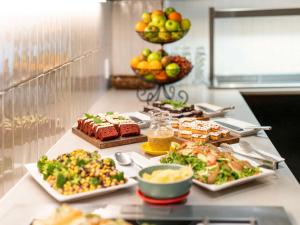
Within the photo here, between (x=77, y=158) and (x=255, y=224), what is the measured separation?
0.55 meters

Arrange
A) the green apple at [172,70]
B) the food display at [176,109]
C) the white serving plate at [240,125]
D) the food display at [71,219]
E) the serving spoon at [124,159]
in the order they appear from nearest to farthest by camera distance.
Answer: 1. the food display at [71,219]
2. the serving spoon at [124,159]
3. the white serving plate at [240,125]
4. the food display at [176,109]
5. the green apple at [172,70]

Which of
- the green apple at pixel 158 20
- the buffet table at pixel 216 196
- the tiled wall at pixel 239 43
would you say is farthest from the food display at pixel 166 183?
the tiled wall at pixel 239 43

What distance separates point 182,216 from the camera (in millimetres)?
1189

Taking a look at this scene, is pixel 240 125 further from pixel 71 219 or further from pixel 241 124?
pixel 71 219

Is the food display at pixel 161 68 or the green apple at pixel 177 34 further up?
the green apple at pixel 177 34

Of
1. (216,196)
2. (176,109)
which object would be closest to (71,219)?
(216,196)

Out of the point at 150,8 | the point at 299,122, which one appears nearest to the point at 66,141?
the point at 150,8

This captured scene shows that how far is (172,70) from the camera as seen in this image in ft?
8.79

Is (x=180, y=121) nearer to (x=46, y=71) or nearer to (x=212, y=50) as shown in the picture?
(x=46, y=71)

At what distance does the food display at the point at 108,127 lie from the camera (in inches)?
77.2

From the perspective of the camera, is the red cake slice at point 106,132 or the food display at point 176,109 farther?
the food display at point 176,109

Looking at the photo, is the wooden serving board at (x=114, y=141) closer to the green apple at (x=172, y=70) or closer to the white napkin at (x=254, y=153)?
the white napkin at (x=254, y=153)

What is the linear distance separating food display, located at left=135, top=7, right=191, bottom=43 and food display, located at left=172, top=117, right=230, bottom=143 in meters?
0.76

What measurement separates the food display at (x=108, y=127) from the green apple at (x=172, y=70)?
65 cm
